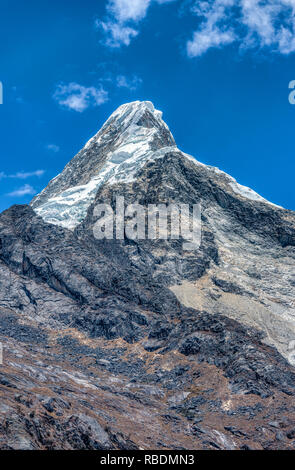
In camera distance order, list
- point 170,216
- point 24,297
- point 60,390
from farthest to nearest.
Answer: point 170,216
point 24,297
point 60,390

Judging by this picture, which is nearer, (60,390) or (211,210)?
(60,390)

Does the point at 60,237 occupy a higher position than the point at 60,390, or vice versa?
the point at 60,237

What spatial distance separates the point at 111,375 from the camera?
88.4 metres

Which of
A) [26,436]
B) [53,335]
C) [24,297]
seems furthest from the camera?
[24,297]

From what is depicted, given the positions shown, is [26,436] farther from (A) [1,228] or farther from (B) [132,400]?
(A) [1,228]

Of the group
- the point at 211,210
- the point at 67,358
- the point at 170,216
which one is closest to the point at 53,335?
the point at 67,358

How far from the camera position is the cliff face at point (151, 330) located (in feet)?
208

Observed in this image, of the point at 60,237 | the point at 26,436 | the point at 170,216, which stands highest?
the point at 170,216

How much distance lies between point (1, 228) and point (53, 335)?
155 feet

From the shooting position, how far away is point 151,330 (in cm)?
10388

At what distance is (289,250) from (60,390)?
131m

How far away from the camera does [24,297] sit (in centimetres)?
11525

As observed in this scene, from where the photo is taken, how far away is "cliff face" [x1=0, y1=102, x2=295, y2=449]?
63.3 metres
